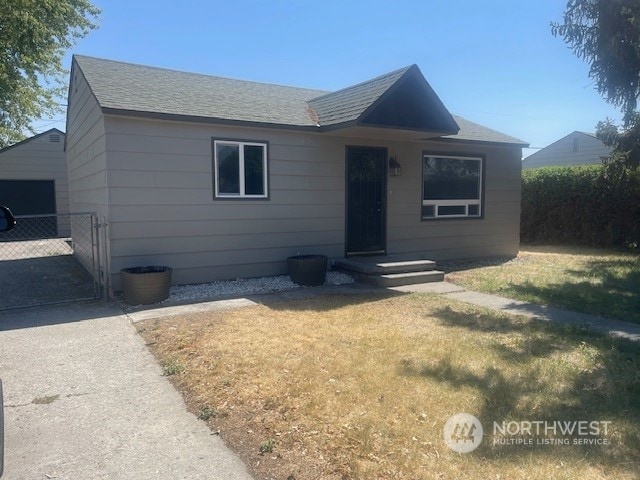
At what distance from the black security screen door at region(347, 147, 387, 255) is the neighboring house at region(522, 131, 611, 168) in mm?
21479

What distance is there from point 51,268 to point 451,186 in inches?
380

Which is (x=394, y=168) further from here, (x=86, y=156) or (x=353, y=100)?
(x=86, y=156)

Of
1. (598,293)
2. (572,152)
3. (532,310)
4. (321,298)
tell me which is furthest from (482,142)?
(572,152)

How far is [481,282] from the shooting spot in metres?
8.79

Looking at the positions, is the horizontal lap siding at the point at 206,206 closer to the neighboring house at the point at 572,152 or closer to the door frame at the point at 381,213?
the door frame at the point at 381,213

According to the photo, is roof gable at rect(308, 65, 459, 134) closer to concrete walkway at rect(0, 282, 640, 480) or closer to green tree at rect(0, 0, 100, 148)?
concrete walkway at rect(0, 282, 640, 480)

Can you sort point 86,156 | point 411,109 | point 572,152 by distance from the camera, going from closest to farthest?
point 411,109 < point 86,156 < point 572,152

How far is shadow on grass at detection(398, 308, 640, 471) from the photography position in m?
3.01

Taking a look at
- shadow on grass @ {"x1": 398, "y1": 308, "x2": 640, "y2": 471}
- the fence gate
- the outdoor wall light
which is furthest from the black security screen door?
the fence gate

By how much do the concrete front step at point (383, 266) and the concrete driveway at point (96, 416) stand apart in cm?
440

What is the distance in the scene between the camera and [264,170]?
8742mm

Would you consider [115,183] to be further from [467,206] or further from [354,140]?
[467,206]

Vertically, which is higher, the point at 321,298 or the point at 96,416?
the point at 321,298

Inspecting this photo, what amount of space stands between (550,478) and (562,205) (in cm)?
1449
